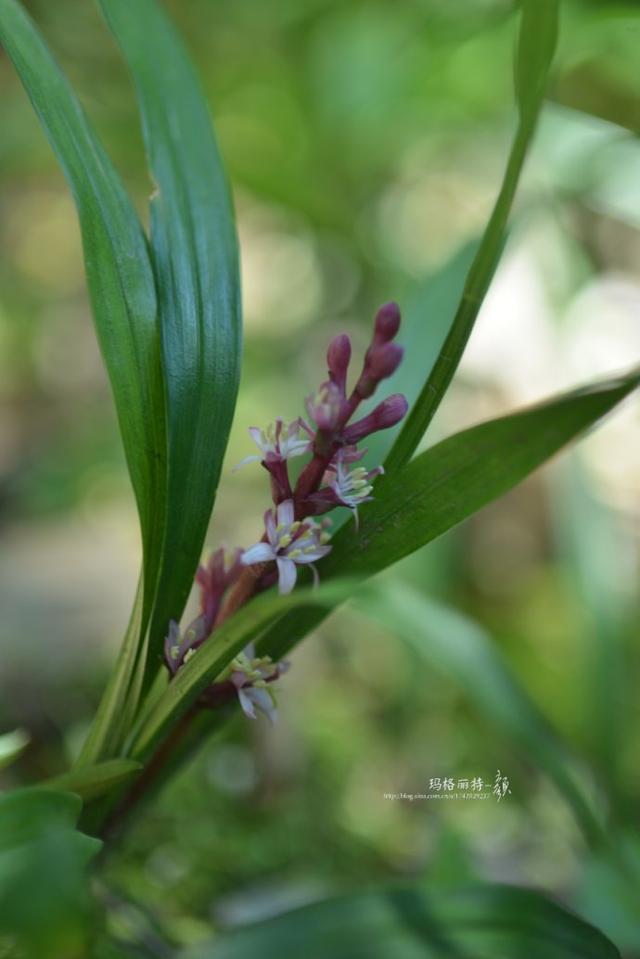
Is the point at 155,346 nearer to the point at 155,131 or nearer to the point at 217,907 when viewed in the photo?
the point at 155,131

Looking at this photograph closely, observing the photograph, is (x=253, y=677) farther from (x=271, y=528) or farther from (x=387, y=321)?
(x=387, y=321)

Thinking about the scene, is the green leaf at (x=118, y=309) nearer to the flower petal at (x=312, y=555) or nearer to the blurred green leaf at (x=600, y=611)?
the flower petal at (x=312, y=555)

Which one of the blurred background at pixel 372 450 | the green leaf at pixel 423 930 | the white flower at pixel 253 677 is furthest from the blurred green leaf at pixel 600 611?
the white flower at pixel 253 677

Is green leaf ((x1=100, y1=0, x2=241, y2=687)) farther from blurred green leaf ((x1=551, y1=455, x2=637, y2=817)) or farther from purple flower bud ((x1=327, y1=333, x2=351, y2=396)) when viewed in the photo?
blurred green leaf ((x1=551, y1=455, x2=637, y2=817))

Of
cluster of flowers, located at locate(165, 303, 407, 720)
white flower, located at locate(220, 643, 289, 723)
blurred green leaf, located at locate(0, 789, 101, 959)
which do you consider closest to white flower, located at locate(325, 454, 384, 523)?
cluster of flowers, located at locate(165, 303, 407, 720)

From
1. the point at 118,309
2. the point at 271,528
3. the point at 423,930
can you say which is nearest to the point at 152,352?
the point at 118,309
